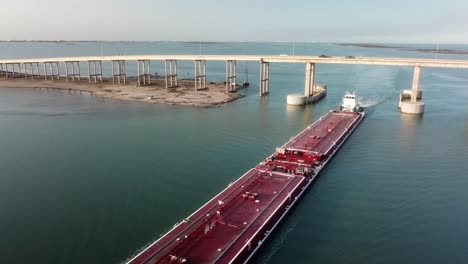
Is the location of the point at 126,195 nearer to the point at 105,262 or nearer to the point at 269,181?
the point at 105,262

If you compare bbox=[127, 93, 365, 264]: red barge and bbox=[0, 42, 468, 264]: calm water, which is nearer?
bbox=[127, 93, 365, 264]: red barge

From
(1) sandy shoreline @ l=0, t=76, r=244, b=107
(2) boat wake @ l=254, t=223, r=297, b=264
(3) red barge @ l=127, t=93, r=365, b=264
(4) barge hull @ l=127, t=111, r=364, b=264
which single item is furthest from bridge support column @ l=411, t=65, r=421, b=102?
(2) boat wake @ l=254, t=223, r=297, b=264

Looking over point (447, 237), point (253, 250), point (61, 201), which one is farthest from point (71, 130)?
point (447, 237)

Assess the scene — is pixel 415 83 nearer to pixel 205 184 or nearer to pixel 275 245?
pixel 205 184

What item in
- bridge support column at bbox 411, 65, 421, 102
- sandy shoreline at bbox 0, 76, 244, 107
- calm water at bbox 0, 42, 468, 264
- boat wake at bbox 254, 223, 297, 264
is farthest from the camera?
sandy shoreline at bbox 0, 76, 244, 107

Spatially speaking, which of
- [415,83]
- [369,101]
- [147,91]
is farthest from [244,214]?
[147,91]

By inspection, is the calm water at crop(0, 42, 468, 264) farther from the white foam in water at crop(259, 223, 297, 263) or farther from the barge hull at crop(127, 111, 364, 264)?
the barge hull at crop(127, 111, 364, 264)
